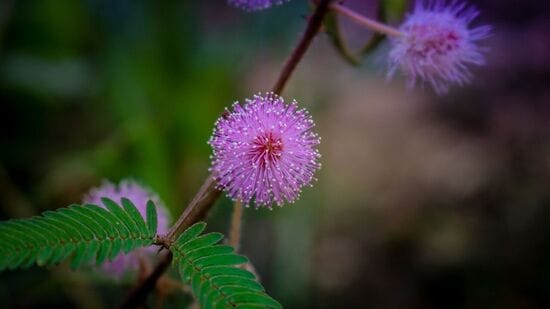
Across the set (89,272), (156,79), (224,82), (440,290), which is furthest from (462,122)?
(89,272)

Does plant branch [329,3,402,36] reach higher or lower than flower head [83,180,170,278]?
higher

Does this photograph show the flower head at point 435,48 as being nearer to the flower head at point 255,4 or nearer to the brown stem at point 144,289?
the flower head at point 255,4

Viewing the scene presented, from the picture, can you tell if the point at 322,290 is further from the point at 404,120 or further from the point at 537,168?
the point at 404,120

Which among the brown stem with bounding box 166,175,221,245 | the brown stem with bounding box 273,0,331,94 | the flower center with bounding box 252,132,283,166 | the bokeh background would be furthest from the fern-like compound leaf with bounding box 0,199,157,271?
the bokeh background

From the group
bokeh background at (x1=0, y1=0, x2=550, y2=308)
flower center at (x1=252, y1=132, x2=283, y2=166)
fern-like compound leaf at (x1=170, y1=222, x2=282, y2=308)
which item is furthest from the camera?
bokeh background at (x1=0, y1=0, x2=550, y2=308)

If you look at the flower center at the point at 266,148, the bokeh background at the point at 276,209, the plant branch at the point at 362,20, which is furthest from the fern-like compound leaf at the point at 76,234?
the bokeh background at the point at 276,209

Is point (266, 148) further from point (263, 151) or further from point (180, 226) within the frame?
point (180, 226)

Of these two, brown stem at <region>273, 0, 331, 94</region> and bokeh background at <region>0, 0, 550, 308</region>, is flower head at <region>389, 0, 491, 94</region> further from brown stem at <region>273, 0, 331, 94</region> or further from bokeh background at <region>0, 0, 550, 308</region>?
bokeh background at <region>0, 0, 550, 308</region>

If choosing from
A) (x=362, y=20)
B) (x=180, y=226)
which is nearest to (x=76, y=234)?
(x=180, y=226)
